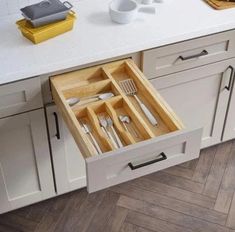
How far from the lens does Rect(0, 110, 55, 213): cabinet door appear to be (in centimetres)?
173

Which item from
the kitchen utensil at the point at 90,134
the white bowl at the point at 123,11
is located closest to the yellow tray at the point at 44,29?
the white bowl at the point at 123,11

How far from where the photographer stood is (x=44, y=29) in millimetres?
1718

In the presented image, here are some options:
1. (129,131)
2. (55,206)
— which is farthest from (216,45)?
(55,206)

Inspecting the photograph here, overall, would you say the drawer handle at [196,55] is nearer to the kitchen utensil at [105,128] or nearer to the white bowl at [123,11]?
the white bowl at [123,11]

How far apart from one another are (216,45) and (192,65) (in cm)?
13

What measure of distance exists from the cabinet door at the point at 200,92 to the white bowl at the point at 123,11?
28 centimetres

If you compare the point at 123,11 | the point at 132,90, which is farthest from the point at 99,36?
the point at 132,90

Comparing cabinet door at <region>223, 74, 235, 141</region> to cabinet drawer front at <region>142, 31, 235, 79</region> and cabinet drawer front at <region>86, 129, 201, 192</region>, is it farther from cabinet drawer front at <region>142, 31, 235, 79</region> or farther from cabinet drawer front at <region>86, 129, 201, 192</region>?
cabinet drawer front at <region>86, 129, 201, 192</region>

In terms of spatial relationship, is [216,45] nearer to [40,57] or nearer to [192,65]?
[192,65]

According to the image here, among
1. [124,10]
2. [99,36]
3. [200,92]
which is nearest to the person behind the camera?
[99,36]

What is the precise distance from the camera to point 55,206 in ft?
7.13

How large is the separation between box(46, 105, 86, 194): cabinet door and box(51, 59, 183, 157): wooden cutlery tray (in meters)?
0.16

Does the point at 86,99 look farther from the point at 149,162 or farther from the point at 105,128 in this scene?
the point at 149,162

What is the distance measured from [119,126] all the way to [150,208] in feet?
2.71
